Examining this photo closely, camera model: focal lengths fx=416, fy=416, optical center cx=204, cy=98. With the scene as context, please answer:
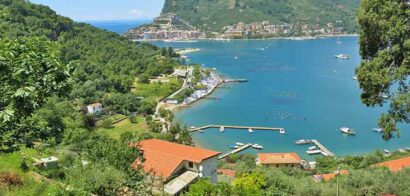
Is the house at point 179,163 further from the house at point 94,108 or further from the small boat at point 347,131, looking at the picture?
the house at point 94,108

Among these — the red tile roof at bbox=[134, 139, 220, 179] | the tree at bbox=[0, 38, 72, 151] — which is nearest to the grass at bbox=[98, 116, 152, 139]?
the red tile roof at bbox=[134, 139, 220, 179]

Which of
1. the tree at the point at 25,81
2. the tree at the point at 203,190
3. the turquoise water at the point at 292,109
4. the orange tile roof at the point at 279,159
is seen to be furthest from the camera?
the turquoise water at the point at 292,109

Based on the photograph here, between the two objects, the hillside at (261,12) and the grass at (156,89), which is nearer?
the grass at (156,89)

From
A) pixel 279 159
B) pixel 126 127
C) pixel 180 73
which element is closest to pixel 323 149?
pixel 279 159

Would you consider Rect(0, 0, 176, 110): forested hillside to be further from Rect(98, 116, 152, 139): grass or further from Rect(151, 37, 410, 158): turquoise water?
Rect(151, 37, 410, 158): turquoise water

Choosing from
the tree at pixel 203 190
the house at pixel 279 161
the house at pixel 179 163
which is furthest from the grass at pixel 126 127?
the tree at pixel 203 190

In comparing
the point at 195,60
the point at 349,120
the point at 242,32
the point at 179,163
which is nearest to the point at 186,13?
the point at 242,32

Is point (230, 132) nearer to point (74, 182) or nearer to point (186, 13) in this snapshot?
point (74, 182)
